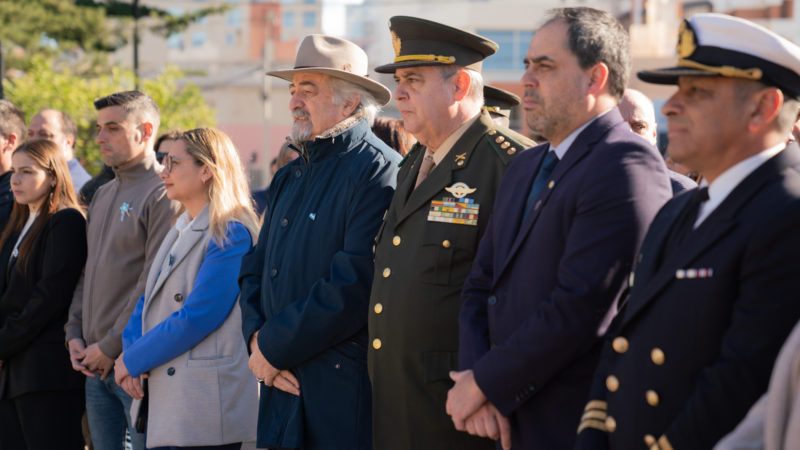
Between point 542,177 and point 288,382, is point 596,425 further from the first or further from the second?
point 288,382

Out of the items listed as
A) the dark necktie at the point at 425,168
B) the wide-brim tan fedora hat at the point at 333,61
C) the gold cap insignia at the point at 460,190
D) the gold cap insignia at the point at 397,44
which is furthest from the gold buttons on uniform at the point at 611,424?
the wide-brim tan fedora hat at the point at 333,61

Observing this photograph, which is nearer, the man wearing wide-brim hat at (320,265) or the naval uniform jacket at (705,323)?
the naval uniform jacket at (705,323)

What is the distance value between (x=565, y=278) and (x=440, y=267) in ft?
2.54

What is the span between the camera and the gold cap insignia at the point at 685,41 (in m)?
2.77

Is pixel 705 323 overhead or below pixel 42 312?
overhead

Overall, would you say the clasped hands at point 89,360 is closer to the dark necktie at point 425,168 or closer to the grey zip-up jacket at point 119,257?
the grey zip-up jacket at point 119,257

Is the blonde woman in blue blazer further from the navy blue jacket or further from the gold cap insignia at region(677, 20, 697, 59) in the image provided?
the gold cap insignia at region(677, 20, 697, 59)

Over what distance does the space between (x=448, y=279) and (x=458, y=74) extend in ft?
2.98

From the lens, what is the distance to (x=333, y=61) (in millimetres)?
4582

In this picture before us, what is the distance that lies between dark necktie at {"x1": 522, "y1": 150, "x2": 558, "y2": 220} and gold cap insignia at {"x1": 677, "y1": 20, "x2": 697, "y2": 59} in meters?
0.64

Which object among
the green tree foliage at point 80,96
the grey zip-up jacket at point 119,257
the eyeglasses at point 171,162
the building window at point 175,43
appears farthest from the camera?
the building window at point 175,43

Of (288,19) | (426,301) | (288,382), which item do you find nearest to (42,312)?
(288,382)

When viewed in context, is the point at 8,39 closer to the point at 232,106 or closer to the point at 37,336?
the point at 37,336

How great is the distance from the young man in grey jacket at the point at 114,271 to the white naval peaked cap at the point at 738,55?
140 inches
